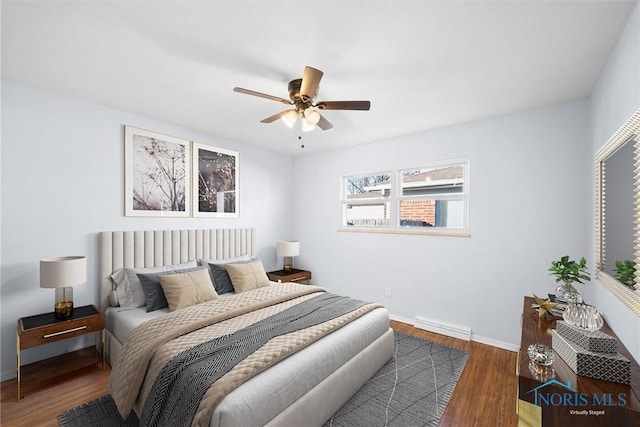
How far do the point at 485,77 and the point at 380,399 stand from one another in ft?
9.07

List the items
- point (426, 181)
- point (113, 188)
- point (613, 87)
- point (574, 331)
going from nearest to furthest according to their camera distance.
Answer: point (574, 331)
point (613, 87)
point (113, 188)
point (426, 181)

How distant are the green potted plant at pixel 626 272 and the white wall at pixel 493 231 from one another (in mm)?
1173

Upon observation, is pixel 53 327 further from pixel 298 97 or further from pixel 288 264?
pixel 288 264

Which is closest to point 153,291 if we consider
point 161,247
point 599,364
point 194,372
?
point 161,247

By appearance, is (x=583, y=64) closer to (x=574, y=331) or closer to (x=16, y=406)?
(x=574, y=331)

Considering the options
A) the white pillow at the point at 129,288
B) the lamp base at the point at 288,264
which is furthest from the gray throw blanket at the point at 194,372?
the lamp base at the point at 288,264

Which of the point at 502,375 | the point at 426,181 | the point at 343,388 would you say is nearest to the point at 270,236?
the point at 426,181

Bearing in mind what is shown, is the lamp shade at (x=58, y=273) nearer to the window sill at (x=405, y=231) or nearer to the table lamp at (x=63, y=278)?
the table lamp at (x=63, y=278)

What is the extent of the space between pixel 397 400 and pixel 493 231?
2.11m

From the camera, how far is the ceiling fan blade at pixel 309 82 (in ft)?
5.99

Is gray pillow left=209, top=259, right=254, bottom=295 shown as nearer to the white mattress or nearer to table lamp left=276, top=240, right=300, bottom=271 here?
the white mattress

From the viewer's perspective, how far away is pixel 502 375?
8.34ft

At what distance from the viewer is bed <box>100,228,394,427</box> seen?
1.53 meters

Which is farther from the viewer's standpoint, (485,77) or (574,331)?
(485,77)
